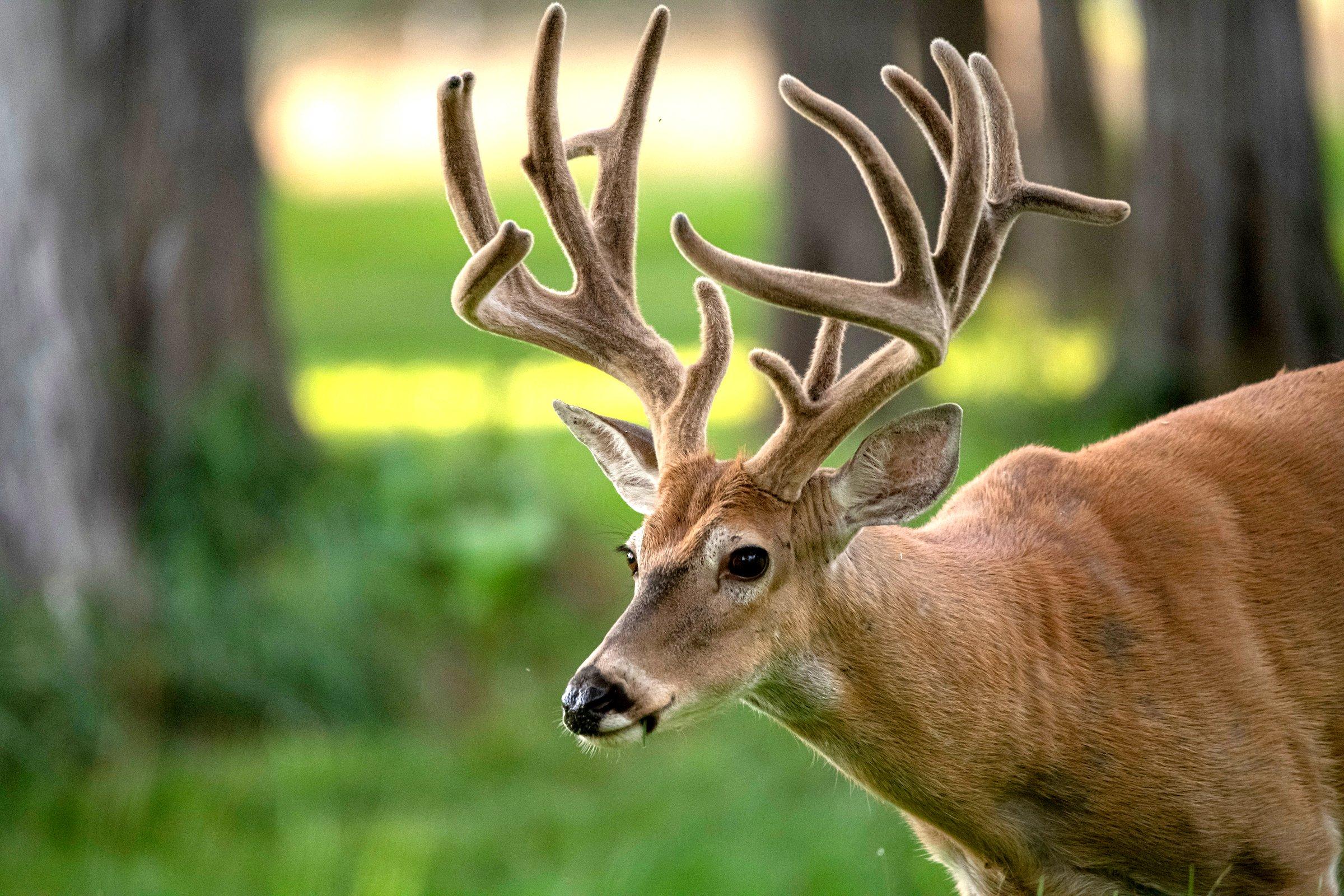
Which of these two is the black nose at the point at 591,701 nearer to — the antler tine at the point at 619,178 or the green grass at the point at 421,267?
the antler tine at the point at 619,178

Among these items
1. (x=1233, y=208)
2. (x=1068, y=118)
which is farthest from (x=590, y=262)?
Result: (x=1068, y=118)

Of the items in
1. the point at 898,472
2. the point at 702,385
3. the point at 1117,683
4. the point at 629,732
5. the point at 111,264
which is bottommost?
the point at 1117,683

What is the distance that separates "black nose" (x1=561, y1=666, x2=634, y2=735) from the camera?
3.33 m

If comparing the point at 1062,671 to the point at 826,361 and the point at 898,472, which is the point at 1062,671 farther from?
the point at 826,361

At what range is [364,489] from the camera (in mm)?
8117

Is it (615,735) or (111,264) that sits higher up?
(111,264)

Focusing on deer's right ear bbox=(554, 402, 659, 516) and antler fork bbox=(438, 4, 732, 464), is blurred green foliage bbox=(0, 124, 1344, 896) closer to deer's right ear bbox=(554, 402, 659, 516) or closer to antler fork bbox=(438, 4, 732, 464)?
deer's right ear bbox=(554, 402, 659, 516)

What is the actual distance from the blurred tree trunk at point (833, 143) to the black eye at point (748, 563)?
5795 mm

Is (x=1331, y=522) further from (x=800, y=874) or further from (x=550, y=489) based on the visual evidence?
(x=550, y=489)

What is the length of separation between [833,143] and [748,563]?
6.58m

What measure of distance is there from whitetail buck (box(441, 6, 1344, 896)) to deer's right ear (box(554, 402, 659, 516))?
13 centimetres

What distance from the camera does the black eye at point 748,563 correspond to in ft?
11.7

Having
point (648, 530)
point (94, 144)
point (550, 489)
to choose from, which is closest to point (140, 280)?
point (94, 144)

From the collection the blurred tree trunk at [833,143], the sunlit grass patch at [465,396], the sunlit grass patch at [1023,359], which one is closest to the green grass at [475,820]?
the sunlit grass patch at [465,396]
